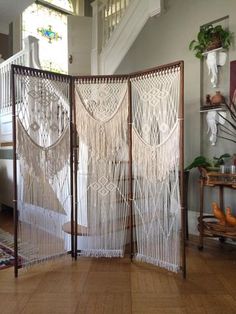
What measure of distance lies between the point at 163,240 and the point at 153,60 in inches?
104

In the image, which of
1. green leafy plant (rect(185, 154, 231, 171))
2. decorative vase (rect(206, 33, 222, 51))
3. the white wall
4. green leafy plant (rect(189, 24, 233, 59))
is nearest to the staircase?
the white wall

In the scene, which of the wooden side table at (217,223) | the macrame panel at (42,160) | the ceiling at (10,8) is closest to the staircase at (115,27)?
the ceiling at (10,8)

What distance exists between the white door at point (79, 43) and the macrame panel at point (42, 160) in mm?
2626

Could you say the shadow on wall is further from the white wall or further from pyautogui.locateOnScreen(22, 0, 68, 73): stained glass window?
the white wall

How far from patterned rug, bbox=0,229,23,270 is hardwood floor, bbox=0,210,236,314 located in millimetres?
143

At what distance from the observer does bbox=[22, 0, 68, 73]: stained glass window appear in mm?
5891

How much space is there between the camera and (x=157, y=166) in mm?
2648

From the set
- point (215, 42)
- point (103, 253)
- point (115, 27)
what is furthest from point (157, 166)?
point (115, 27)

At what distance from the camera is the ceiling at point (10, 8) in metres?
4.08

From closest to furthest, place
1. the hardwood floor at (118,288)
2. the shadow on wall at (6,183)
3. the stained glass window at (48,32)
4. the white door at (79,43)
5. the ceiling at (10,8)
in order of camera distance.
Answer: the hardwood floor at (118,288) → the ceiling at (10,8) → the shadow on wall at (6,183) → the white door at (79,43) → the stained glass window at (48,32)

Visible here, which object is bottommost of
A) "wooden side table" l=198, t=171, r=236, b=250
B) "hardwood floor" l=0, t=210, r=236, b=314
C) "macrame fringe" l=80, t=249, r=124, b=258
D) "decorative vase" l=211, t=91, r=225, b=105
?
"hardwood floor" l=0, t=210, r=236, b=314

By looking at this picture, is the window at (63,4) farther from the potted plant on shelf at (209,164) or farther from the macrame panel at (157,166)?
the potted plant on shelf at (209,164)

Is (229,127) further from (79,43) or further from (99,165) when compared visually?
(79,43)

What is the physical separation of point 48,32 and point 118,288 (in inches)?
223
